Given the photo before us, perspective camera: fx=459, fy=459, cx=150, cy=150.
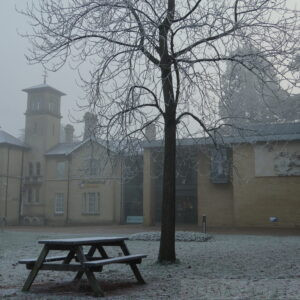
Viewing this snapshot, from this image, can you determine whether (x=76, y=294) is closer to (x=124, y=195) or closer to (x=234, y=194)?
(x=234, y=194)

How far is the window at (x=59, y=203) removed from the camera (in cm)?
4272

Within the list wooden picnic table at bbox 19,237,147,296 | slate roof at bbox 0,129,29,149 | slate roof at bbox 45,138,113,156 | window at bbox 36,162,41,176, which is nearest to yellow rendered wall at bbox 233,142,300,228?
slate roof at bbox 45,138,113,156

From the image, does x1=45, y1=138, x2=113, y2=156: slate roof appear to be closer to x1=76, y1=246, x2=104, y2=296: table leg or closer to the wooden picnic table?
the wooden picnic table

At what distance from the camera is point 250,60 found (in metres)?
10.1

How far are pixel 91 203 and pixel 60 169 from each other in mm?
5249

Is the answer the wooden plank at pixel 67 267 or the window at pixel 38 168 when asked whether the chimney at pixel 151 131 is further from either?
the window at pixel 38 168

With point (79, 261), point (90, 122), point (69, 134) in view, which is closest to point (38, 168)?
point (69, 134)

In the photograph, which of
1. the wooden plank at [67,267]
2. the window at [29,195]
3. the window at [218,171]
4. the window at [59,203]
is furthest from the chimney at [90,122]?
the window at [29,195]

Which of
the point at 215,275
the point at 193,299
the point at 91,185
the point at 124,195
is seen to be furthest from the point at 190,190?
the point at 193,299

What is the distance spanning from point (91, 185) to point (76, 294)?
34490mm

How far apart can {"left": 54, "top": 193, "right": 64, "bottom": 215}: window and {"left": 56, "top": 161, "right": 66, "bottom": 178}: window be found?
188 centimetres

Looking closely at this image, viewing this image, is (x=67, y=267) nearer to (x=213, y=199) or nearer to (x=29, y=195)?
(x=213, y=199)

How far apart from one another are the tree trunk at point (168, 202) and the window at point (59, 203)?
110 feet

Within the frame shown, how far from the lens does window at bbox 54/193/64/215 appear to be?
42719 mm
